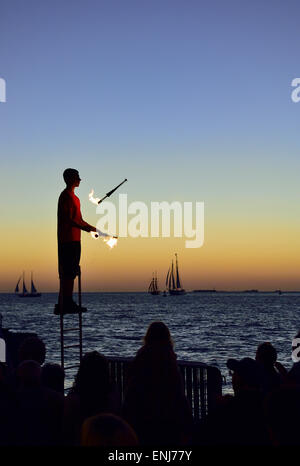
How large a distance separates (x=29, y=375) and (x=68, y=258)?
170 inches

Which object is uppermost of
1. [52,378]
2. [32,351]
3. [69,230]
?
[69,230]

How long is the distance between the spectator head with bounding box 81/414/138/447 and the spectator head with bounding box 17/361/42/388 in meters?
2.32

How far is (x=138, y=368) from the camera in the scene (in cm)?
540

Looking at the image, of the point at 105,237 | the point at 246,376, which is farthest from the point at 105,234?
the point at 246,376

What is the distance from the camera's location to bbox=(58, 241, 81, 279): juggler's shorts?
921cm

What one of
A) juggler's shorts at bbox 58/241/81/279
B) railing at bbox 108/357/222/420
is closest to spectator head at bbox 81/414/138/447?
railing at bbox 108/357/222/420

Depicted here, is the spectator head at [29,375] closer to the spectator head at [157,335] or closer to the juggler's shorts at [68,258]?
the spectator head at [157,335]

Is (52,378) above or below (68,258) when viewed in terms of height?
below

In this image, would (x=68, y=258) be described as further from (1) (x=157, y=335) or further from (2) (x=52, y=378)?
(1) (x=157, y=335)

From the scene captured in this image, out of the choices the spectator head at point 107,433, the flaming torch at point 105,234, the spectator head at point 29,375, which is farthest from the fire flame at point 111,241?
the spectator head at point 107,433

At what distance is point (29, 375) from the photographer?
5.03 m

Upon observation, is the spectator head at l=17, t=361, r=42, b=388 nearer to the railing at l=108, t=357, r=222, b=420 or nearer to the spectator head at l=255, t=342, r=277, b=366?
the spectator head at l=255, t=342, r=277, b=366
